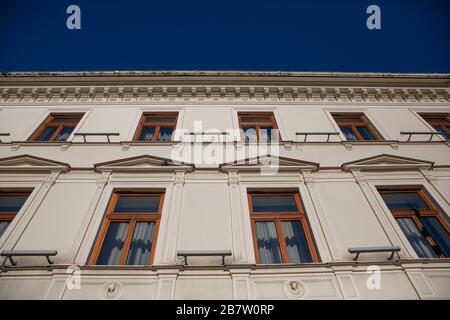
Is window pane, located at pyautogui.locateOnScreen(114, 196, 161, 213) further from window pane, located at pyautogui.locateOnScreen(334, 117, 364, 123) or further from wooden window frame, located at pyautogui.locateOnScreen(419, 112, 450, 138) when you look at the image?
wooden window frame, located at pyautogui.locateOnScreen(419, 112, 450, 138)

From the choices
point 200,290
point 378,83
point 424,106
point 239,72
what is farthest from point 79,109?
point 424,106

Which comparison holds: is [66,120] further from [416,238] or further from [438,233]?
[438,233]

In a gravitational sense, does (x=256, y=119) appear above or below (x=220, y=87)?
below

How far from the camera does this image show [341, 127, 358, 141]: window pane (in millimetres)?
8953

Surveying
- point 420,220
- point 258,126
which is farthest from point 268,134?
point 420,220

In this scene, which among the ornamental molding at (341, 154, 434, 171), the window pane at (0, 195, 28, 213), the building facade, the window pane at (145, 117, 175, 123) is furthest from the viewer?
the window pane at (145, 117, 175, 123)

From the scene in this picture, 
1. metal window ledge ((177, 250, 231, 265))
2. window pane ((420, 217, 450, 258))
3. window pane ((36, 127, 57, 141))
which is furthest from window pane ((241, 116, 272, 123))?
window pane ((36, 127, 57, 141))

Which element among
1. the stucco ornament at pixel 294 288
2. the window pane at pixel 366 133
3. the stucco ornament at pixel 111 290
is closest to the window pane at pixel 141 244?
the stucco ornament at pixel 111 290

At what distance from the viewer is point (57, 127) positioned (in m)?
9.32

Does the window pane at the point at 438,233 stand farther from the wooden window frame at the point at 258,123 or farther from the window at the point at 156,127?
the window at the point at 156,127

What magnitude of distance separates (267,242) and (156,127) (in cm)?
574

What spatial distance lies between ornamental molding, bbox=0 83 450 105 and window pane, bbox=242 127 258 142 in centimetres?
171

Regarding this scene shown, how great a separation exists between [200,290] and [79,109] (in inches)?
332

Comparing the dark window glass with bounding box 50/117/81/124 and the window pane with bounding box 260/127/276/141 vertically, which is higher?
the dark window glass with bounding box 50/117/81/124
